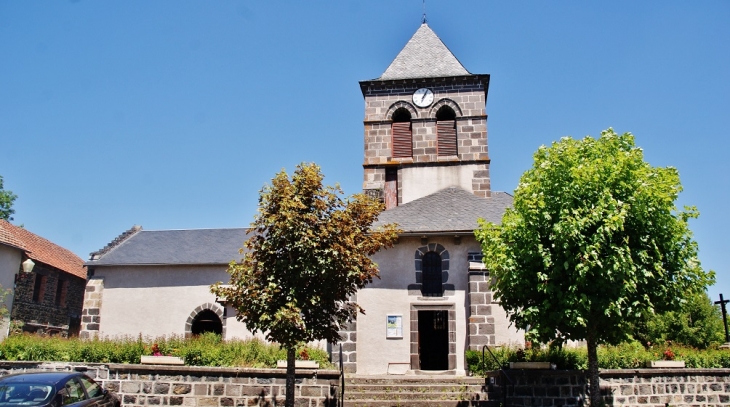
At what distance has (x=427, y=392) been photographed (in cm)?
1402

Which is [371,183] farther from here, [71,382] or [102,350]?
[71,382]

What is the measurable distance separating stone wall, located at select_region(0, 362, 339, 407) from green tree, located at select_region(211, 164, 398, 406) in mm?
1118

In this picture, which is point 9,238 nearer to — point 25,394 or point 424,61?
point 25,394

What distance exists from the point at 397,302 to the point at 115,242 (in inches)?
512

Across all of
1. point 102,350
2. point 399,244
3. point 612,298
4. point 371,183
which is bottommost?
point 102,350

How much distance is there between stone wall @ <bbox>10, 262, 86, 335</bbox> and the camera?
23.8m

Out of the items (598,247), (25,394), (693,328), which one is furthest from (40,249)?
(693,328)

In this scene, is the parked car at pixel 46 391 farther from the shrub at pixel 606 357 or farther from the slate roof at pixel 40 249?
the slate roof at pixel 40 249

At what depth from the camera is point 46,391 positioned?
8.18 meters

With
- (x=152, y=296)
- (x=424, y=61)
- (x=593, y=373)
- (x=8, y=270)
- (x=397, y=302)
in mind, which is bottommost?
(x=593, y=373)

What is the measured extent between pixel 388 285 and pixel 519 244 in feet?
20.0

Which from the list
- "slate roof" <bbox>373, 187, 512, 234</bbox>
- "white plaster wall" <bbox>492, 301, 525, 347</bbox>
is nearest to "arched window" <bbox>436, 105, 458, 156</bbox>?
"slate roof" <bbox>373, 187, 512, 234</bbox>

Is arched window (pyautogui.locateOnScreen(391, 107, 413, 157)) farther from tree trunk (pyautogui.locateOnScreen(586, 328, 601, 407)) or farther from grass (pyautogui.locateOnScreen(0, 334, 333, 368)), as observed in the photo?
tree trunk (pyautogui.locateOnScreen(586, 328, 601, 407))

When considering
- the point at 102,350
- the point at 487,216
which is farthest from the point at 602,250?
the point at 102,350
